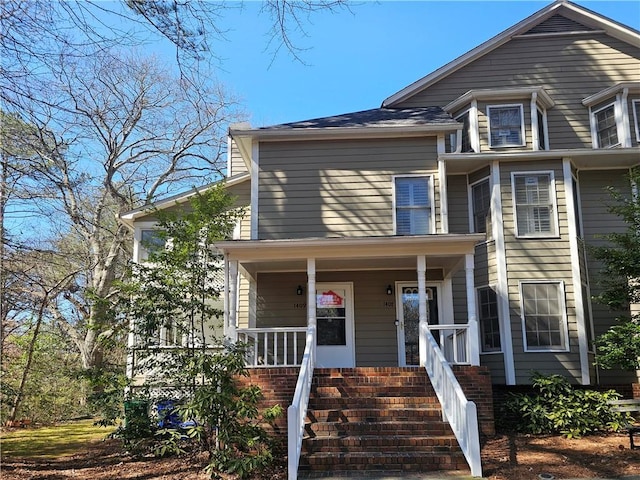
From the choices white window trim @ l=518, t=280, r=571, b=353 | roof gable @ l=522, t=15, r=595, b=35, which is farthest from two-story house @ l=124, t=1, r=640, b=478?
roof gable @ l=522, t=15, r=595, b=35

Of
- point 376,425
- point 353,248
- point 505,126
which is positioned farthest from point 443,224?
point 376,425

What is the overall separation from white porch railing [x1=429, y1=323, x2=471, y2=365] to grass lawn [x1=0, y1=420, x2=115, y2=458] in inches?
260

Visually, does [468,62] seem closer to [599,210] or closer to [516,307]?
[599,210]

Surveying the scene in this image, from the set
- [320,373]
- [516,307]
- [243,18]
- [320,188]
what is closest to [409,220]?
[320,188]

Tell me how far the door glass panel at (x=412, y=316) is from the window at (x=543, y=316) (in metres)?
1.78

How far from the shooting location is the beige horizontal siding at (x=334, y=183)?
11.3 m

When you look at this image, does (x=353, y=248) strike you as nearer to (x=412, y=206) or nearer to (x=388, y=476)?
(x=412, y=206)

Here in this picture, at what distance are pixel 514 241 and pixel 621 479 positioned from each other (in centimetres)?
575

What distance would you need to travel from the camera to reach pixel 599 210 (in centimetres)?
1208

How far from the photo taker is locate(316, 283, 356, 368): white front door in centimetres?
1116

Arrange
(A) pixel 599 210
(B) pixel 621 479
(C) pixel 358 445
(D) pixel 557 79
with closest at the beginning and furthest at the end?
(B) pixel 621 479 → (C) pixel 358 445 → (A) pixel 599 210 → (D) pixel 557 79

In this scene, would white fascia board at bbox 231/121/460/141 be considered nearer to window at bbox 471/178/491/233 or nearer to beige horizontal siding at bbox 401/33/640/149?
window at bbox 471/178/491/233

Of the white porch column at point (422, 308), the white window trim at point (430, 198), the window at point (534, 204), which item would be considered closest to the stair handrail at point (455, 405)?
the white porch column at point (422, 308)

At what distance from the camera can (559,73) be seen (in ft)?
43.1
